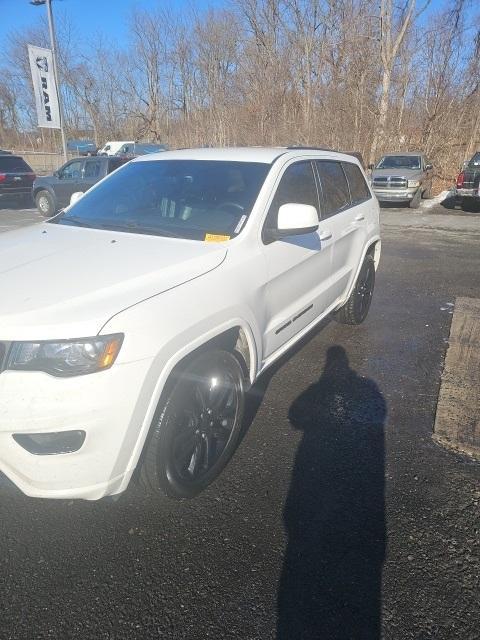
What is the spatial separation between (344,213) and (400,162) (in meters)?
13.9

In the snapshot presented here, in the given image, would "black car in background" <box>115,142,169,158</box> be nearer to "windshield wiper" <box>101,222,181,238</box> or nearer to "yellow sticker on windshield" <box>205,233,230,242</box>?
"windshield wiper" <box>101,222,181,238</box>

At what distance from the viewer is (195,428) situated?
2436mm

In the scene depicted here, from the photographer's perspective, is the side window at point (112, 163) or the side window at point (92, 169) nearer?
the side window at point (112, 163)

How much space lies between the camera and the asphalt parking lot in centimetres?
184

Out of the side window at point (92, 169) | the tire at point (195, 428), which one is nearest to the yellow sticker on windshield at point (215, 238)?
the tire at point (195, 428)

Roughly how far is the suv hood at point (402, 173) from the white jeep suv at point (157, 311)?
1254 cm

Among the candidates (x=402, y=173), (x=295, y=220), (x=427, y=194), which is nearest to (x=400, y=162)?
(x=402, y=173)

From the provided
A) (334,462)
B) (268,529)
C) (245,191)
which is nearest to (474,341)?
(334,462)

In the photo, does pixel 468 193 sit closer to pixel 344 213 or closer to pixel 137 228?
pixel 344 213

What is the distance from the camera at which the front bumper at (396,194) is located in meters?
15.0

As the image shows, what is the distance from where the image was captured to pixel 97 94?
44344 millimetres

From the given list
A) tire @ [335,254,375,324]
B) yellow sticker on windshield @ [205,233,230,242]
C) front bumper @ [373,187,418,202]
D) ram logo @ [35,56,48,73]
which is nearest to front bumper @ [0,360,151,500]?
yellow sticker on windshield @ [205,233,230,242]

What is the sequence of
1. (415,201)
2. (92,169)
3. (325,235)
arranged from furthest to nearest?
(415,201) → (92,169) → (325,235)

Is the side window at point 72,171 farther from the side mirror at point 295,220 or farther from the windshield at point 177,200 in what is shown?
the side mirror at point 295,220
